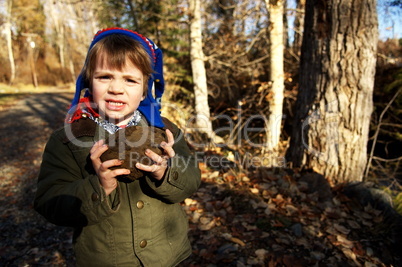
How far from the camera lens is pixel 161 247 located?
1604 millimetres

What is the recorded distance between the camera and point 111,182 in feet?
4.13

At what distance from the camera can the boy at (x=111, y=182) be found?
1.33 metres

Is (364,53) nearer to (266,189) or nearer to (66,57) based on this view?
(266,189)

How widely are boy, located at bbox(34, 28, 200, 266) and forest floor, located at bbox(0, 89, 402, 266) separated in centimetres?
154

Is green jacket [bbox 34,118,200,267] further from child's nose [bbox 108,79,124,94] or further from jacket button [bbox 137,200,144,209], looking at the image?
child's nose [bbox 108,79,124,94]

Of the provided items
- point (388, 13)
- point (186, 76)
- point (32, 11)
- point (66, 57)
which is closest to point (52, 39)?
point (66, 57)

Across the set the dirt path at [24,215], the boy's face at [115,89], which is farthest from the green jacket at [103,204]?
the dirt path at [24,215]

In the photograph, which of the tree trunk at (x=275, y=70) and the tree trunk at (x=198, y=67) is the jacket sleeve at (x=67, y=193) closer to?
the tree trunk at (x=275, y=70)

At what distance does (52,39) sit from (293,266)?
4541 cm

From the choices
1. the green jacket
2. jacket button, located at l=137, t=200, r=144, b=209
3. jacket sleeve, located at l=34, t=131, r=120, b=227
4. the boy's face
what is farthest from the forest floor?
the boy's face

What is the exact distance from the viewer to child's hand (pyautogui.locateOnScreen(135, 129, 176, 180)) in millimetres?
1256

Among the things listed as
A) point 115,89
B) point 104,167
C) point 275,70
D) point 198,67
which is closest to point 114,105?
point 115,89

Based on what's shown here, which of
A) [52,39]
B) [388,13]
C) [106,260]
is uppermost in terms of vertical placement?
[52,39]

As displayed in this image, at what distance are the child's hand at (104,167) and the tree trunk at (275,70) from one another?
5.40m
